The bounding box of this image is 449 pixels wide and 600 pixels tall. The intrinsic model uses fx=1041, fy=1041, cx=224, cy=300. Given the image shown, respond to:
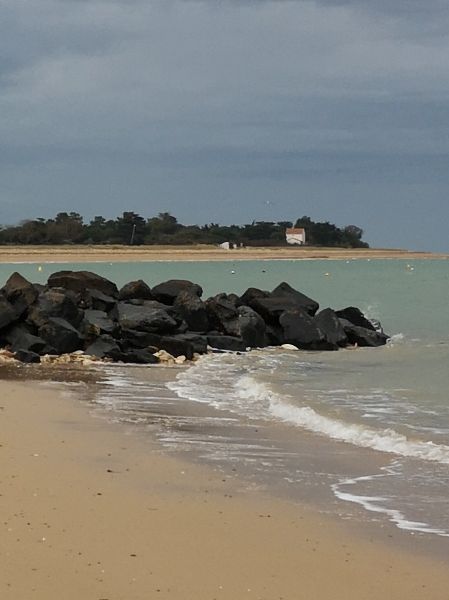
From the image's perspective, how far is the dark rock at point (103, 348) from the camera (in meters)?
17.6

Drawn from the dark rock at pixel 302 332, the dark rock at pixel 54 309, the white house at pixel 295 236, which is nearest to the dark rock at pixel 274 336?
the dark rock at pixel 302 332

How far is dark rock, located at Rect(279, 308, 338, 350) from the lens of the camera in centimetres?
2183

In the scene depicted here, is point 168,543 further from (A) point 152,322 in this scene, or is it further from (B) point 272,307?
(B) point 272,307

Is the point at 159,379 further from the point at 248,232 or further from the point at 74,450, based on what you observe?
the point at 248,232

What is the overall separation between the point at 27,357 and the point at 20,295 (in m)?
2.24

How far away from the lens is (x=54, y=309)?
18688mm

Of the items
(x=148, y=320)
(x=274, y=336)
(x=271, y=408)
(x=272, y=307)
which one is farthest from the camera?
(x=272, y=307)

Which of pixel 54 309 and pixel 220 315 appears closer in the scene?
pixel 54 309

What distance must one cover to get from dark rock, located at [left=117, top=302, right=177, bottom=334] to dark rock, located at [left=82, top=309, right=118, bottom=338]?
241 mm

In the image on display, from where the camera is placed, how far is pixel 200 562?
5.52 meters

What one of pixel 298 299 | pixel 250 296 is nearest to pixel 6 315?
pixel 250 296

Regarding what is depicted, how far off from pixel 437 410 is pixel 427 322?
1949 centimetres

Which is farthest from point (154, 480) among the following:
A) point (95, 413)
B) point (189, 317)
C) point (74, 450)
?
point (189, 317)

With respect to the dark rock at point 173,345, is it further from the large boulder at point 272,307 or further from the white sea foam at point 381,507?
the white sea foam at point 381,507
